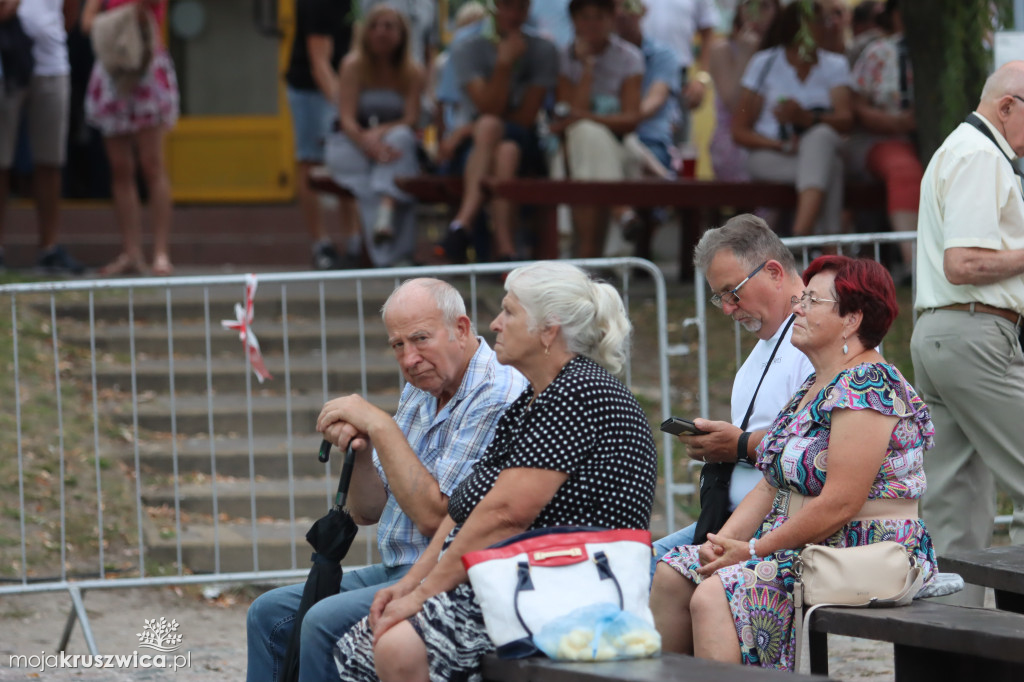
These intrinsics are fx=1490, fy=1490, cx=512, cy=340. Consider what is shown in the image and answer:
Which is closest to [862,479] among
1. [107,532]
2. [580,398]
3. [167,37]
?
[580,398]

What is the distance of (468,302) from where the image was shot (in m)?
8.76

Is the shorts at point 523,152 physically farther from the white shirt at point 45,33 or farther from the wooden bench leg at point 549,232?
the white shirt at point 45,33

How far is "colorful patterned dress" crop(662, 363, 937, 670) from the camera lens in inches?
150

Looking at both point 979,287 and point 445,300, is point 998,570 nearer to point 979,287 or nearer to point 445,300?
point 979,287

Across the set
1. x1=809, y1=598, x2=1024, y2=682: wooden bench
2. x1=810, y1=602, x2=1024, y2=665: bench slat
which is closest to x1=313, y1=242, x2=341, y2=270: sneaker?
x1=809, y1=598, x2=1024, y2=682: wooden bench

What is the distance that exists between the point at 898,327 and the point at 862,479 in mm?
4326

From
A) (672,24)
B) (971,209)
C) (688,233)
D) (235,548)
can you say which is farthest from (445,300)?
(672,24)

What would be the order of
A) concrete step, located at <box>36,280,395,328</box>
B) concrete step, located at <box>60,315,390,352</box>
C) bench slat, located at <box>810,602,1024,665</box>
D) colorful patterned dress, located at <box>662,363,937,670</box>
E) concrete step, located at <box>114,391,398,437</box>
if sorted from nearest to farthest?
1. bench slat, located at <box>810,602,1024,665</box>
2. colorful patterned dress, located at <box>662,363,937,670</box>
3. concrete step, located at <box>114,391,398,437</box>
4. concrete step, located at <box>60,315,390,352</box>
5. concrete step, located at <box>36,280,395,328</box>

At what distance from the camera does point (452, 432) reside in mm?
4262

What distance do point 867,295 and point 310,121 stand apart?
777 cm

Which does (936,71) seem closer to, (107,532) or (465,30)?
(465,30)

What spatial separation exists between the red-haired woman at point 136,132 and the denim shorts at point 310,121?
1172mm

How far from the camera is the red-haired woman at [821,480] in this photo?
3781mm

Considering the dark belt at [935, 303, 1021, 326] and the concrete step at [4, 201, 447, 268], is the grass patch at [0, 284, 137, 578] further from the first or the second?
the dark belt at [935, 303, 1021, 326]
